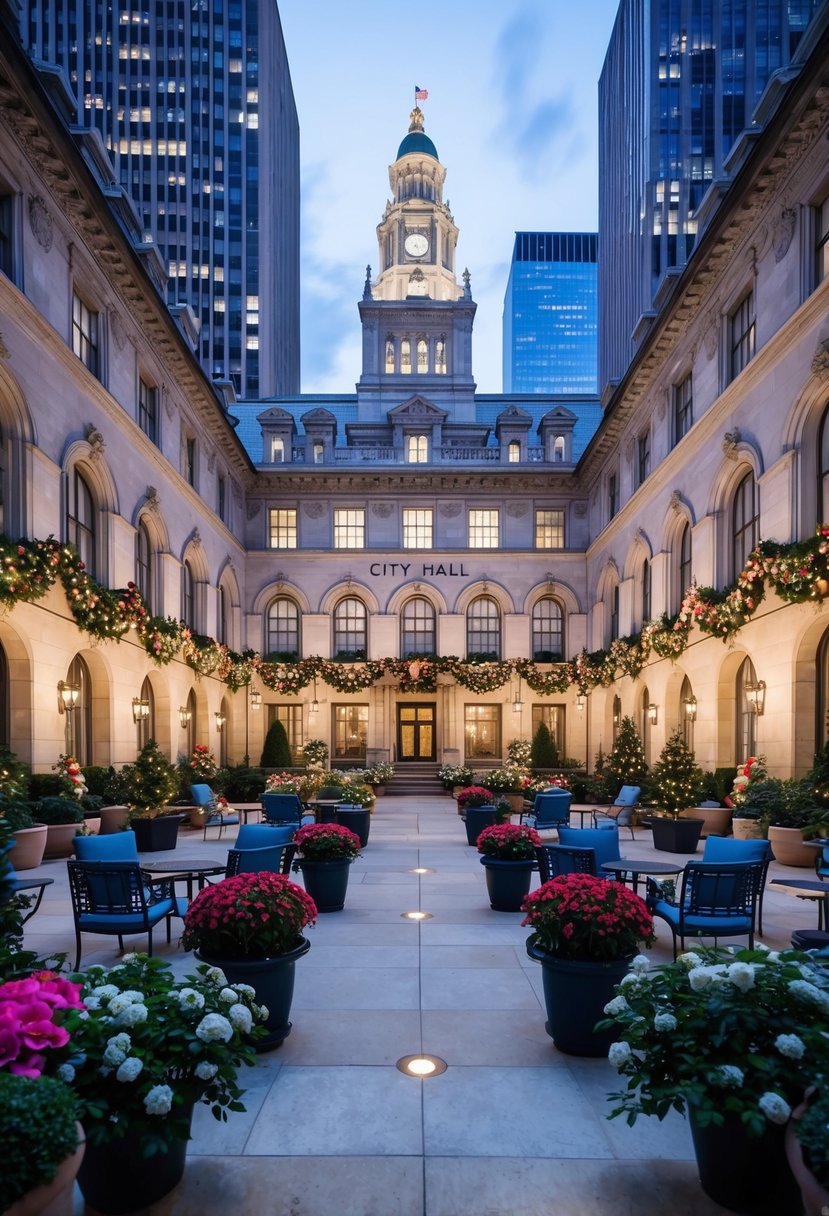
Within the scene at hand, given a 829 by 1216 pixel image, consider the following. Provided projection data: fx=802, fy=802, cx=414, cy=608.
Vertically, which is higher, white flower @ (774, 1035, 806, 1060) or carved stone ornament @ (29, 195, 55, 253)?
carved stone ornament @ (29, 195, 55, 253)

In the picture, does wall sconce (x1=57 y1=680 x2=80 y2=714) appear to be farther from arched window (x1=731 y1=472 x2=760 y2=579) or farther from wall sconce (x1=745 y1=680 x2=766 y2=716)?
arched window (x1=731 y1=472 x2=760 y2=579)

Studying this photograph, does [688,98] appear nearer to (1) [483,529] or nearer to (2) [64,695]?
(1) [483,529]

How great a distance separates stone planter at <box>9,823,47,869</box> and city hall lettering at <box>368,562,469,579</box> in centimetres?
2117

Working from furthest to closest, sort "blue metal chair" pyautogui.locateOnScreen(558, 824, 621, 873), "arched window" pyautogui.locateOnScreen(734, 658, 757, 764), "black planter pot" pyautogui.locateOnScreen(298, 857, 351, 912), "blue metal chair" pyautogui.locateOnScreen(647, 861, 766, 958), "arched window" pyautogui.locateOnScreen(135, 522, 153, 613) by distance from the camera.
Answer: "arched window" pyautogui.locateOnScreen(135, 522, 153, 613)
"arched window" pyautogui.locateOnScreen(734, 658, 757, 764)
"black planter pot" pyautogui.locateOnScreen(298, 857, 351, 912)
"blue metal chair" pyautogui.locateOnScreen(558, 824, 621, 873)
"blue metal chair" pyautogui.locateOnScreen(647, 861, 766, 958)

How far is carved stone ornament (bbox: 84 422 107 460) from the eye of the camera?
17.3 metres

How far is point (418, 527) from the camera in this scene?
33.7m

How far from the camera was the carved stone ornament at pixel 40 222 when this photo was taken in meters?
14.9

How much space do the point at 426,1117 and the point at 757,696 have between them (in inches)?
518

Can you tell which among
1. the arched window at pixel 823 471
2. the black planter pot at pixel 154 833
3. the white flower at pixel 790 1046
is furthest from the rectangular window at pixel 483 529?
the white flower at pixel 790 1046

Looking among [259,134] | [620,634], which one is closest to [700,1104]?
[620,634]

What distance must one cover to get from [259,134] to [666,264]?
43.0 metres

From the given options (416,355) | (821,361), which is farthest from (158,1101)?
(416,355)

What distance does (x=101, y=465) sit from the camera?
59.5 ft

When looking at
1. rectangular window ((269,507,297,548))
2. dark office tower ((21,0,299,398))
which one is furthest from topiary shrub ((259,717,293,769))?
dark office tower ((21,0,299,398))
